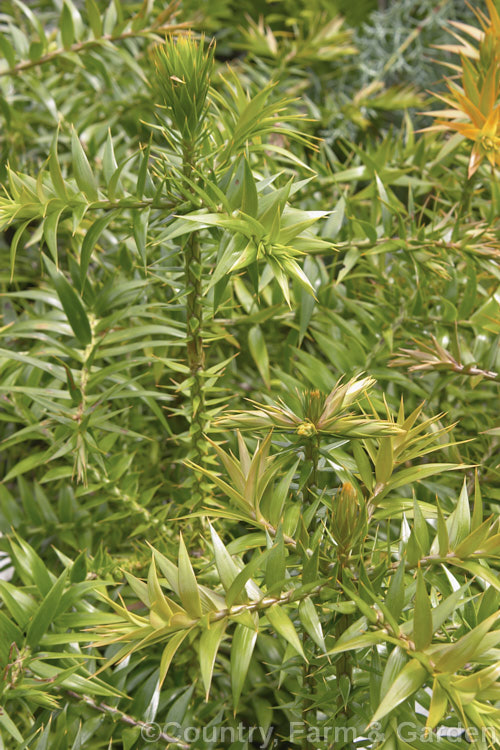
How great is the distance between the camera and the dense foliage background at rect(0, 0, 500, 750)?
0.31 m

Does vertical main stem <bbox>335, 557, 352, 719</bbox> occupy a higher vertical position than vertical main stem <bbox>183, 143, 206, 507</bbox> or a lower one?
lower

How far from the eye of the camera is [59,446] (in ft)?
1.59

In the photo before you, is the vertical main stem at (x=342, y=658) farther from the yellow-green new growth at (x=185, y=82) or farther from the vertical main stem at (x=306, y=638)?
the yellow-green new growth at (x=185, y=82)

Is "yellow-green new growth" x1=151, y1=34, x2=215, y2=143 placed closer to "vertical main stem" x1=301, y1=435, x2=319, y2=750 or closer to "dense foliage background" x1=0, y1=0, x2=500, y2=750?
"dense foliage background" x1=0, y1=0, x2=500, y2=750

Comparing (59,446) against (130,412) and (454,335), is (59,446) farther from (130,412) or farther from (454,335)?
(454,335)

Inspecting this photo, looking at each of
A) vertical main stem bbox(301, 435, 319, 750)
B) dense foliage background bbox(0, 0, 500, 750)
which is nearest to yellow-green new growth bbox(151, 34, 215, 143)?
dense foliage background bbox(0, 0, 500, 750)

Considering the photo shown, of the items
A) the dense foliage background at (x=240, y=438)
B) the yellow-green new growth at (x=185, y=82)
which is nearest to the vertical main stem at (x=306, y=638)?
the dense foliage background at (x=240, y=438)

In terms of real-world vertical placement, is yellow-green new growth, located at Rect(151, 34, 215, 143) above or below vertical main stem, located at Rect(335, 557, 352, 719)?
above

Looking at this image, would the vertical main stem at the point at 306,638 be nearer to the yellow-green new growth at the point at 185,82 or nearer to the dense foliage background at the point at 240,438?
the dense foliage background at the point at 240,438

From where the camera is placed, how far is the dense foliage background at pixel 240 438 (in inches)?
12.3

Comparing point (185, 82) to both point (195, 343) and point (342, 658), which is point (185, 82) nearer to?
point (195, 343)

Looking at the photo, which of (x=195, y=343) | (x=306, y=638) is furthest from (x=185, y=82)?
(x=306, y=638)

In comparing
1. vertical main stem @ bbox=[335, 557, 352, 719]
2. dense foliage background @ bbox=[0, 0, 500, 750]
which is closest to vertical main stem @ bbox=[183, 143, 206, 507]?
dense foliage background @ bbox=[0, 0, 500, 750]

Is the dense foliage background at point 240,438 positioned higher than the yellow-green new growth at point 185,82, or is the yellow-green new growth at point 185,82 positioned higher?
the yellow-green new growth at point 185,82
